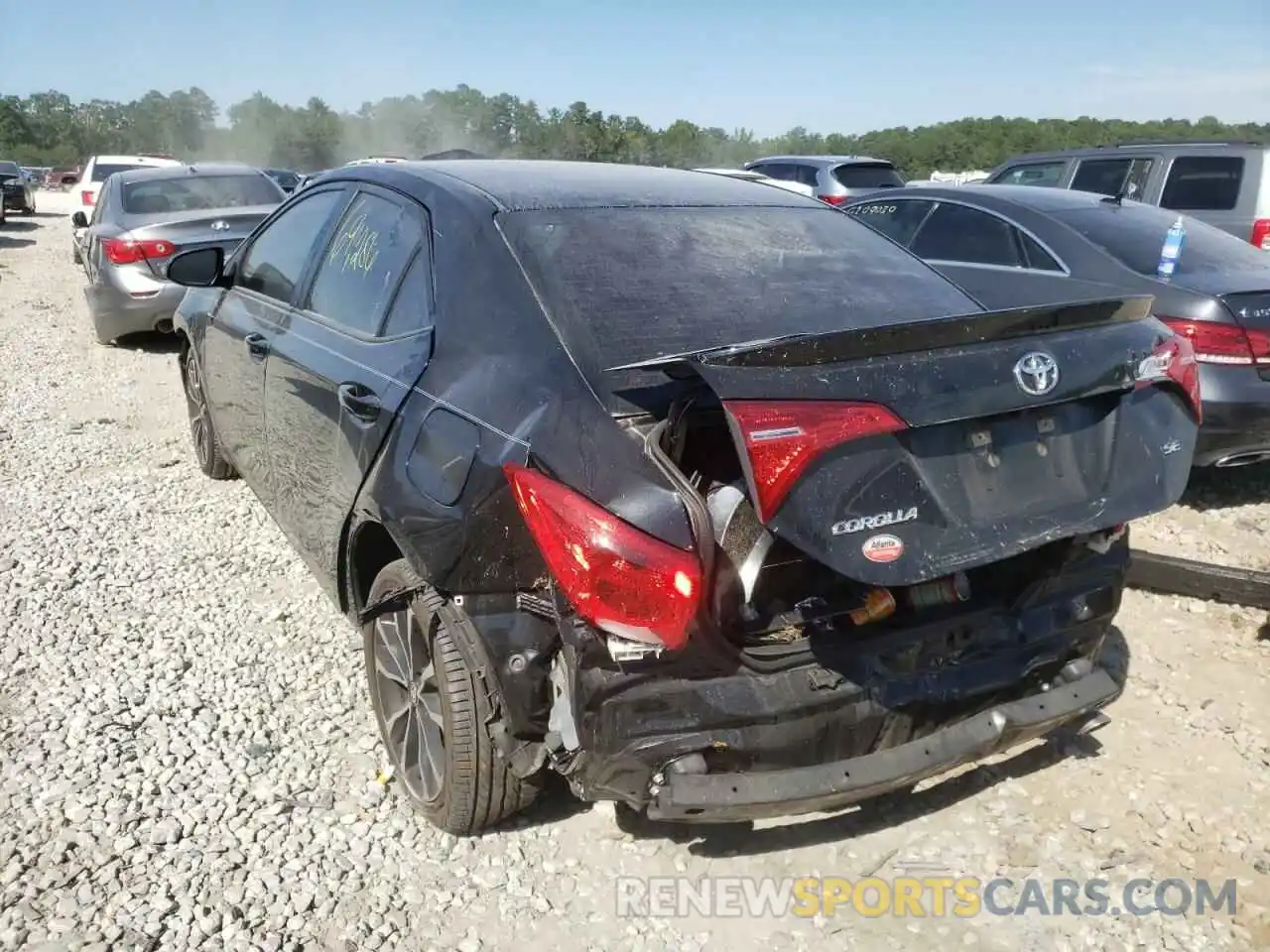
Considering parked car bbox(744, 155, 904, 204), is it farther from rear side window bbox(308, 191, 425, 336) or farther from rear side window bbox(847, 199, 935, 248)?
rear side window bbox(308, 191, 425, 336)

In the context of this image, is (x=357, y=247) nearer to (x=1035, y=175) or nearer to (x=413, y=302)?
(x=413, y=302)

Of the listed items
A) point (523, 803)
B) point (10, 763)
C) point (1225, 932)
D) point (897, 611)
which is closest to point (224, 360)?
point (10, 763)

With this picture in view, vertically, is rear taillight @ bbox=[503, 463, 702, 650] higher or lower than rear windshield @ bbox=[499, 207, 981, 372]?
lower

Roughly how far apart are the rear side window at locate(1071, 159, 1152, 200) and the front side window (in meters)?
7.98

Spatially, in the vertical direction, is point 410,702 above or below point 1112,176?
below

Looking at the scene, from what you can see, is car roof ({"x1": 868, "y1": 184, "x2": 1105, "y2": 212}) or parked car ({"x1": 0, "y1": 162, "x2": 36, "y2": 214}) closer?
car roof ({"x1": 868, "y1": 184, "x2": 1105, "y2": 212})

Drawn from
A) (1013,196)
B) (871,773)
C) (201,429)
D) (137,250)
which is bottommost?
(201,429)

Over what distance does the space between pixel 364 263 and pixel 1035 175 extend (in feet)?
29.6

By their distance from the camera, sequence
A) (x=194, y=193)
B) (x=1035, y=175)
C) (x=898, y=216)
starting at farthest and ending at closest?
(x=1035, y=175), (x=194, y=193), (x=898, y=216)

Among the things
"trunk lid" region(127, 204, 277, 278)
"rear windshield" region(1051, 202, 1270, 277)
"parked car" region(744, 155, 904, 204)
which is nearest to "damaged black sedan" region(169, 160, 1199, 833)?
"rear windshield" region(1051, 202, 1270, 277)

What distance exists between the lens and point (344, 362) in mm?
2979

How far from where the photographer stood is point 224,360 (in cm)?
430

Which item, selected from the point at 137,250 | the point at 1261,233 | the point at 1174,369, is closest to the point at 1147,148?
the point at 1261,233

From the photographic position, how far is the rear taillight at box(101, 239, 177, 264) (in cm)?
812
